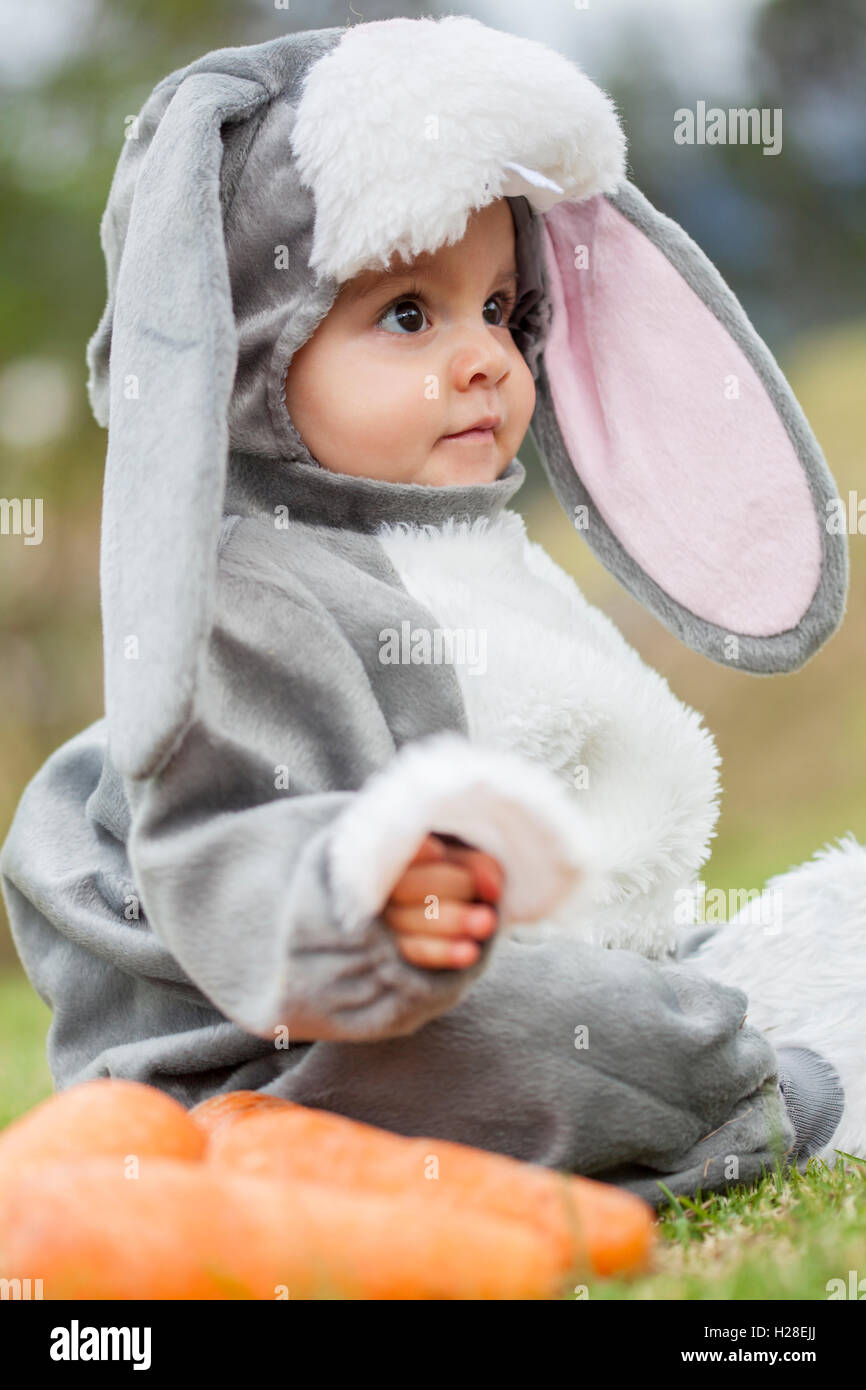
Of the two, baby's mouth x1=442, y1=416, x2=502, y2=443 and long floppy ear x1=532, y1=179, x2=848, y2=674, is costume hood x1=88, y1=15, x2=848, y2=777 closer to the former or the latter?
long floppy ear x1=532, y1=179, x2=848, y2=674

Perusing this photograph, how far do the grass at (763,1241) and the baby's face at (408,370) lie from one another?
798mm

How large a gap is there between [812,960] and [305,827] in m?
0.85

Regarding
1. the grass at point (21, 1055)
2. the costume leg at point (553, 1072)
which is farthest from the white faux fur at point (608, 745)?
the grass at point (21, 1055)

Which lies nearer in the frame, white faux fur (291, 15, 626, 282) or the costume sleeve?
the costume sleeve

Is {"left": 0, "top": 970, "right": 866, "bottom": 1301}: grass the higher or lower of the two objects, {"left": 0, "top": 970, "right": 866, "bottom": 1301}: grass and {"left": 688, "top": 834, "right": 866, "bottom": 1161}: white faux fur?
the lower

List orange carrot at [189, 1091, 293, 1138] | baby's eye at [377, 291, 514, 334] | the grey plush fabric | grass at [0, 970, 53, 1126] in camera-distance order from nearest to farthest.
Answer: the grey plush fabric < orange carrot at [189, 1091, 293, 1138] < baby's eye at [377, 291, 514, 334] < grass at [0, 970, 53, 1126]

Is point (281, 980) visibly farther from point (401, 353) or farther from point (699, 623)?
point (699, 623)

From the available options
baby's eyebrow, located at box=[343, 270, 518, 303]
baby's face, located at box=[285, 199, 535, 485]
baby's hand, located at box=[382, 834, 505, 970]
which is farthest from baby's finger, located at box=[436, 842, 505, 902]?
baby's eyebrow, located at box=[343, 270, 518, 303]

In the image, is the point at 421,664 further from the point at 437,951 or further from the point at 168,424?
the point at 437,951

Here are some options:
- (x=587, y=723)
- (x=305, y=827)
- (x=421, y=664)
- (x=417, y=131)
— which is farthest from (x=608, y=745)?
(x=417, y=131)

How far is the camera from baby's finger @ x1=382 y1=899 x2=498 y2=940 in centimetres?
104

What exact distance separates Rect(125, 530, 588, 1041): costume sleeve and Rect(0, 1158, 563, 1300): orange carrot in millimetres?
140

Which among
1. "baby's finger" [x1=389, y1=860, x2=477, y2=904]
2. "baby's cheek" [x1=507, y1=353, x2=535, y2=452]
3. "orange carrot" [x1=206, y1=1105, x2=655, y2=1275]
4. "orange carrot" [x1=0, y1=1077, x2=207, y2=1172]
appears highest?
"baby's cheek" [x1=507, y1=353, x2=535, y2=452]

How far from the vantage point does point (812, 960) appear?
5.66 feet
